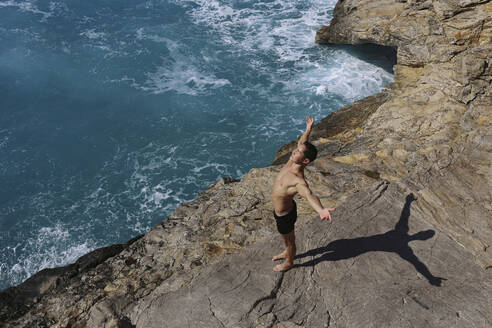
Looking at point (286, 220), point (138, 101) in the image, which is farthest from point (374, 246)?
point (138, 101)

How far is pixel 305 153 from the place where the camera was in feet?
15.1

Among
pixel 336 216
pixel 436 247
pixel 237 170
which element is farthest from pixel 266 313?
pixel 237 170

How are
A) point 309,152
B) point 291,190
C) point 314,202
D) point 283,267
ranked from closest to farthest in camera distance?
point 314,202 < point 309,152 < point 291,190 < point 283,267

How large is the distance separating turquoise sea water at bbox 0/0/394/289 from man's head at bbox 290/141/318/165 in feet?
31.6

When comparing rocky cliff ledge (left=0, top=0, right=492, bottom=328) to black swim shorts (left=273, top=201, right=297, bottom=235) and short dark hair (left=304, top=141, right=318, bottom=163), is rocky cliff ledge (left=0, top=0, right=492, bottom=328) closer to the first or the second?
black swim shorts (left=273, top=201, right=297, bottom=235)

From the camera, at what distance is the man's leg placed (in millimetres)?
5273

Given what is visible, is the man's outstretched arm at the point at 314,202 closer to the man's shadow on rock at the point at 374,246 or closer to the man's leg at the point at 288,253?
the man's leg at the point at 288,253

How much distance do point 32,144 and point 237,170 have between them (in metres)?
9.32

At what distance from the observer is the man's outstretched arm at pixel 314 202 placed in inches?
165

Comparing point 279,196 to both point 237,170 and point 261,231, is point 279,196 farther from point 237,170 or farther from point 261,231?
point 237,170

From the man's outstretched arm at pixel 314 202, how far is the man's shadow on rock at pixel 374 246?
1515 millimetres

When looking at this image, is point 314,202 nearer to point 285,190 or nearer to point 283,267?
point 285,190

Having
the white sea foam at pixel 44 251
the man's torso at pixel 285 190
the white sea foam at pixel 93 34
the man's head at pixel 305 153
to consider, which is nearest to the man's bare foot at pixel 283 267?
the man's torso at pixel 285 190

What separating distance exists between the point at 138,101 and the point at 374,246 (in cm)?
1532
